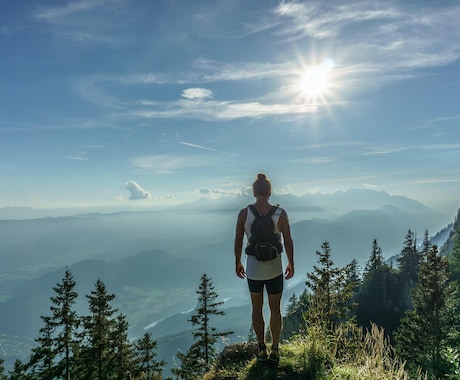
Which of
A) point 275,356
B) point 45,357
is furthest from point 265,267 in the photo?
point 45,357

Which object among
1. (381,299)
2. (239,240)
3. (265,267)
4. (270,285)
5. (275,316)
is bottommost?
(381,299)

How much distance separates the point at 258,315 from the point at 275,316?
1.12 ft

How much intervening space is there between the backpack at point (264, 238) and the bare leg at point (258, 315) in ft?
2.68

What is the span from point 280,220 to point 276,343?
2.49 m

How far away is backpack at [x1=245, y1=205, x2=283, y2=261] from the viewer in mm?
5672

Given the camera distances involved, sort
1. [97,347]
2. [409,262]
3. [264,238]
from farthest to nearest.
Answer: [409,262]
[97,347]
[264,238]

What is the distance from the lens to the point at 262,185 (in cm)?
594

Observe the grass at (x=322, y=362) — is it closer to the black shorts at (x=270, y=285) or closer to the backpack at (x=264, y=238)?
the black shorts at (x=270, y=285)

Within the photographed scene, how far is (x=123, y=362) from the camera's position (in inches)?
989

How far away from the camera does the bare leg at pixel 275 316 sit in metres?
5.85

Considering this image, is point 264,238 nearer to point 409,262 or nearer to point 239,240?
point 239,240

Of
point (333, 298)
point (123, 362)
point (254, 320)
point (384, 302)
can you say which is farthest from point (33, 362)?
point (384, 302)

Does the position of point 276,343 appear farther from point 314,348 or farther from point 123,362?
point 123,362

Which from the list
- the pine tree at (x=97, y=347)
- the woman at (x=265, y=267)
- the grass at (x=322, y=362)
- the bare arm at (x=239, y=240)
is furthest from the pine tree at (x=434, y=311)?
the pine tree at (x=97, y=347)
